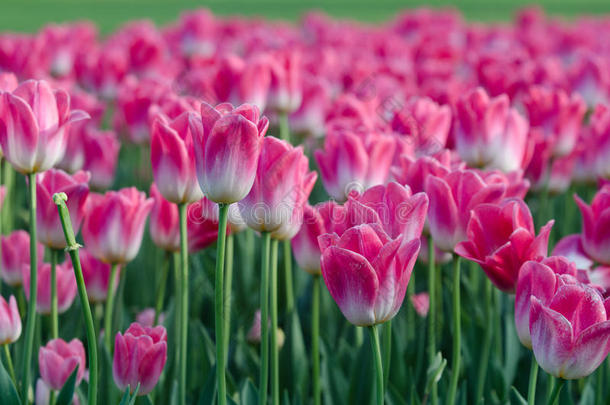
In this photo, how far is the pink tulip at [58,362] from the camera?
1535 millimetres

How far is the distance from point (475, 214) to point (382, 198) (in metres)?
0.21

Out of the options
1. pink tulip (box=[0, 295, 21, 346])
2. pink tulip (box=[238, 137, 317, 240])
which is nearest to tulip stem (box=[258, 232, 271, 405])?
pink tulip (box=[238, 137, 317, 240])

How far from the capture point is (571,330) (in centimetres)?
117

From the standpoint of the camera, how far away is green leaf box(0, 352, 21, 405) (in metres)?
1.45

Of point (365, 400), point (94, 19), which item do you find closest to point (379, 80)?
point (365, 400)

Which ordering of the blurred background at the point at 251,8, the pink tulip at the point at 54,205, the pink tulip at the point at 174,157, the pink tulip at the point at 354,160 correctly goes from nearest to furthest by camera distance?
the pink tulip at the point at 174,157, the pink tulip at the point at 54,205, the pink tulip at the point at 354,160, the blurred background at the point at 251,8

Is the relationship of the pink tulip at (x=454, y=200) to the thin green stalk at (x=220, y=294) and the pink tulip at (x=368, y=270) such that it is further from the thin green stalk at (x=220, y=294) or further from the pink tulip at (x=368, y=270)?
the thin green stalk at (x=220, y=294)

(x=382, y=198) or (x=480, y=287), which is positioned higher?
(x=382, y=198)

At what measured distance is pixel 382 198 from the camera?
4.41 feet

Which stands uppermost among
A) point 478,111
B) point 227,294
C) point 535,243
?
point 478,111

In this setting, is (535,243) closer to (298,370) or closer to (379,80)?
(298,370)

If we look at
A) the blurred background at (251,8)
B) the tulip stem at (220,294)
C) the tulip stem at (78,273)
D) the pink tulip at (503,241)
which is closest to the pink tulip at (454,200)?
the pink tulip at (503,241)

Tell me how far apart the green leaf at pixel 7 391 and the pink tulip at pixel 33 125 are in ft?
1.34

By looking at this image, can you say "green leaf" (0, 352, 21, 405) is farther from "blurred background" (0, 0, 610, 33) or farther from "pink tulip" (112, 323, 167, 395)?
"blurred background" (0, 0, 610, 33)
